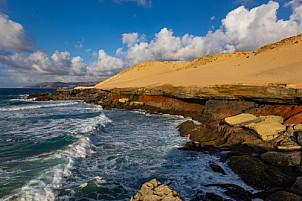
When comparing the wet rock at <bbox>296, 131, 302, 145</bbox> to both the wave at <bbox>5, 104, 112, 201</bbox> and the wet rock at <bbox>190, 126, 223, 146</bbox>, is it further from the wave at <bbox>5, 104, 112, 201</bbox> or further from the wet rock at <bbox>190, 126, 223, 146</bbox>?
the wave at <bbox>5, 104, 112, 201</bbox>

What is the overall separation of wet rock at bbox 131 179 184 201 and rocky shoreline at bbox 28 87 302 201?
2151 millimetres

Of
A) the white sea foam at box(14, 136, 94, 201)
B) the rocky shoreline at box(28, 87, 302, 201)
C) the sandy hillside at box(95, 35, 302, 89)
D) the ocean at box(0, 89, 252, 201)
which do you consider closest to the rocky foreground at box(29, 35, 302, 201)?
the rocky shoreline at box(28, 87, 302, 201)

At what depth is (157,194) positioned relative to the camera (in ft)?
11.7

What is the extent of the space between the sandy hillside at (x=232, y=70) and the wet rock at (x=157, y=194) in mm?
12339

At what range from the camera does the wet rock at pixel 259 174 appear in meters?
5.01

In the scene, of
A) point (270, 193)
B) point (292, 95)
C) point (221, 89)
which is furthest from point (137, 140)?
point (292, 95)

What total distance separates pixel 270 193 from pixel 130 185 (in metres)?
4.79

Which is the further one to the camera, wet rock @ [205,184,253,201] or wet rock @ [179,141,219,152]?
wet rock @ [179,141,219,152]

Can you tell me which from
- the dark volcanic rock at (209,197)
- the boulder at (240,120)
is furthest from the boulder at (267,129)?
the dark volcanic rock at (209,197)

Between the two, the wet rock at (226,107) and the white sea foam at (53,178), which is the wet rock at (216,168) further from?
the wet rock at (226,107)

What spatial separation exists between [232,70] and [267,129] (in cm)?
1800

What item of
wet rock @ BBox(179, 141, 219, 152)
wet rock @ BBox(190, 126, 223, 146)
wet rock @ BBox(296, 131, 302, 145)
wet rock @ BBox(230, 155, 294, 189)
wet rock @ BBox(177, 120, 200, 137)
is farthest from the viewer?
wet rock @ BBox(177, 120, 200, 137)

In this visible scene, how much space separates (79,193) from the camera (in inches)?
212

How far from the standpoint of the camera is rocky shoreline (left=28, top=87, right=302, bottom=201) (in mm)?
5051
